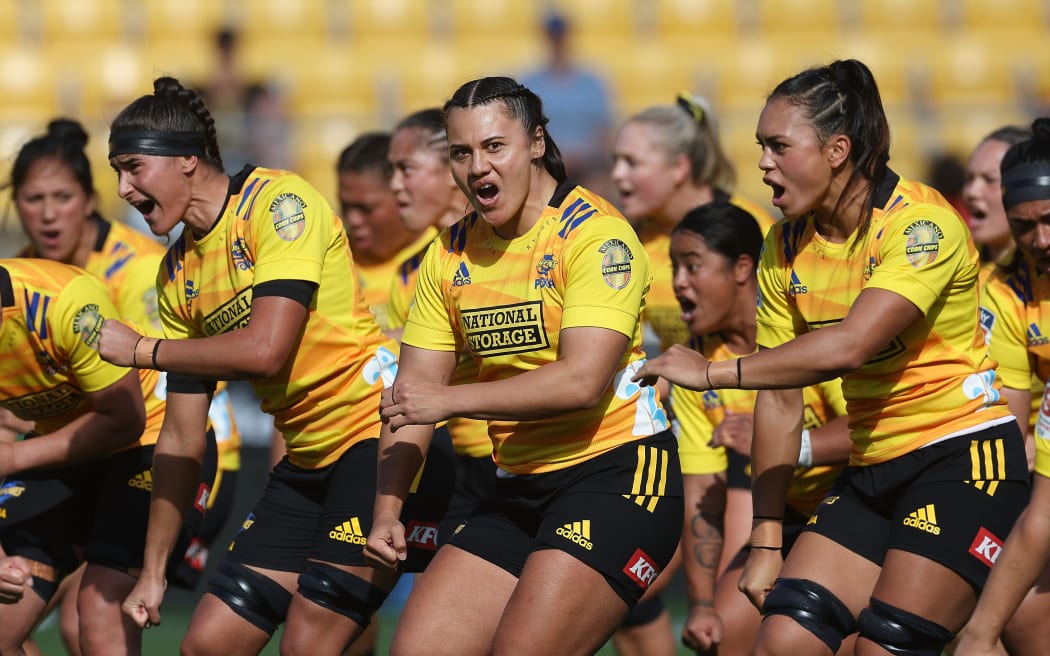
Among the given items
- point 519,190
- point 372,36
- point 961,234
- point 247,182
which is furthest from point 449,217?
point 372,36

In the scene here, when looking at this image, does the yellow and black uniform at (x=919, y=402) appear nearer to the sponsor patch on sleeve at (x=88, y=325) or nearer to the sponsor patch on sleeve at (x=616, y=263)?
the sponsor patch on sleeve at (x=616, y=263)

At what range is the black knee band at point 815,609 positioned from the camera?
4.03 meters


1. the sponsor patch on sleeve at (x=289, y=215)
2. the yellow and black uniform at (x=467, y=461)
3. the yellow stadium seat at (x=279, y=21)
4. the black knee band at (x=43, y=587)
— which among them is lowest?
the black knee band at (x=43, y=587)

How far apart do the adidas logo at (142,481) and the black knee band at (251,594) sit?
76 centimetres

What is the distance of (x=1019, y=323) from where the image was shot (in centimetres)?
498

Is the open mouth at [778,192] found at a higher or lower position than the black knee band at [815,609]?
higher

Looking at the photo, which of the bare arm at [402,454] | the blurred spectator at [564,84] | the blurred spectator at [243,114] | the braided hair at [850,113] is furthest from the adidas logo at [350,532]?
the blurred spectator at [564,84]

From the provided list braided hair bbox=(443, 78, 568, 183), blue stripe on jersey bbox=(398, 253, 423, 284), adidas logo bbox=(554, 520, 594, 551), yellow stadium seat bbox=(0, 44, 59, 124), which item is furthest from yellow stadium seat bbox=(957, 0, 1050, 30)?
adidas logo bbox=(554, 520, 594, 551)

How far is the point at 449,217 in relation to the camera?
20.9 ft

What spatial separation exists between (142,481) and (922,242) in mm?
2972

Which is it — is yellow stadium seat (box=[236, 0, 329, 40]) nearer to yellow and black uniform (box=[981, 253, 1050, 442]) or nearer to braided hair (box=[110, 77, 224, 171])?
braided hair (box=[110, 77, 224, 171])

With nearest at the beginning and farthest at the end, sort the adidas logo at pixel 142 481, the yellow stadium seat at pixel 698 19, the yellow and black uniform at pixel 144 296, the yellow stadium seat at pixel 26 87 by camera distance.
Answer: the adidas logo at pixel 142 481, the yellow and black uniform at pixel 144 296, the yellow stadium seat at pixel 26 87, the yellow stadium seat at pixel 698 19

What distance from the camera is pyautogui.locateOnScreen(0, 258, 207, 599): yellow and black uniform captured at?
194 inches

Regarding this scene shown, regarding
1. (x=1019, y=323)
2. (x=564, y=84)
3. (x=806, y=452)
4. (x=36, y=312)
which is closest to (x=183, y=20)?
(x=564, y=84)
